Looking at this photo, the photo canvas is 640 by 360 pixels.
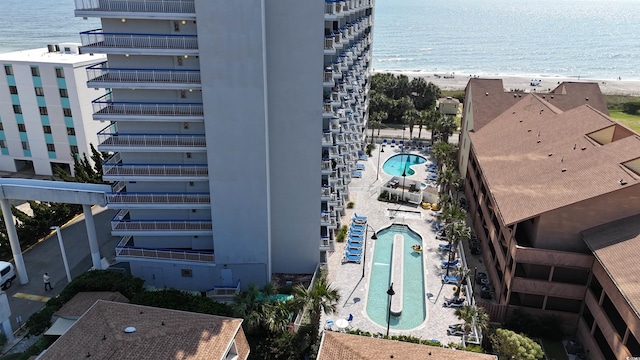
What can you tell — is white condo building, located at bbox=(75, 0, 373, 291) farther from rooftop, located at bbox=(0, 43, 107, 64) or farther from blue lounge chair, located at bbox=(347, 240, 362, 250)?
rooftop, located at bbox=(0, 43, 107, 64)

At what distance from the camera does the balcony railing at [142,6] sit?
103 feet

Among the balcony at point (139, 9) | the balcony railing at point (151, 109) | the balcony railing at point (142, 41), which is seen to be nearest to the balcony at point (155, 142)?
the balcony railing at point (151, 109)

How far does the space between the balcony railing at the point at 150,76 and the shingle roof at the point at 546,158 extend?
1031 inches

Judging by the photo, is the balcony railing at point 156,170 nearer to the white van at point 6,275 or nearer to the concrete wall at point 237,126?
the concrete wall at point 237,126

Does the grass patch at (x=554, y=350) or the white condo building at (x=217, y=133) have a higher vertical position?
the white condo building at (x=217, y=133)

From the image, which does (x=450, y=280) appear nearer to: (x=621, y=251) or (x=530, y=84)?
(x=621, y=251)

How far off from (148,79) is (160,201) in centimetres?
971

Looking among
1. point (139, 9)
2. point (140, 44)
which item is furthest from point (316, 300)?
point (139, 9)

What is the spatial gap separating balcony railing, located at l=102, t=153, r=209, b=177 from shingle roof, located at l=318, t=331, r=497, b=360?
16.3 metres

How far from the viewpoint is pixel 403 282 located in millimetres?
40625

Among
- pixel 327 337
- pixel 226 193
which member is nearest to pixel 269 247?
pixel 226 193

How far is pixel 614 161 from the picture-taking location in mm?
35438

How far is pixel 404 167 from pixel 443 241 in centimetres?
2259

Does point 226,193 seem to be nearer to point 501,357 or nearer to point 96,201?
point 96,201
